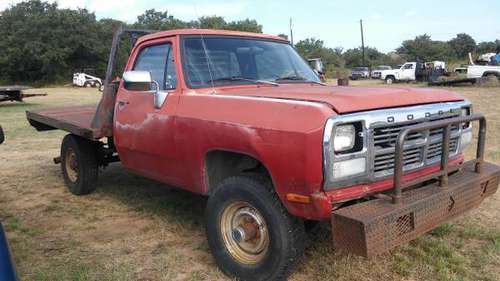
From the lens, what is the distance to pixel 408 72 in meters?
38.9

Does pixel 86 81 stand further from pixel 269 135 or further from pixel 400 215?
pixel 400 215

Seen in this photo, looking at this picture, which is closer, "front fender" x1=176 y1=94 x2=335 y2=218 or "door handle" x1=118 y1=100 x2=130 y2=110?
"front fender" x1=176 y1=94 x2=335 y2=218

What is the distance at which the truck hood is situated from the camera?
3379 millimetres

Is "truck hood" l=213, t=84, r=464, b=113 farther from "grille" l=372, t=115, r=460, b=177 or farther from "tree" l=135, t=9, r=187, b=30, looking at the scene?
"tree" l=135, t=9, r=187, b=30

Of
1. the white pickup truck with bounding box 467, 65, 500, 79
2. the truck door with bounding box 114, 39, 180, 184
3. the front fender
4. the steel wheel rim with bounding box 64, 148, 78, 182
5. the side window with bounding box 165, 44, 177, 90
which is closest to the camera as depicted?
the front fender

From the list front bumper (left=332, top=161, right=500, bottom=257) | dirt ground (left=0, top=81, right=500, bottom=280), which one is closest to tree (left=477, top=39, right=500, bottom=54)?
dirt ground (left=0, top=81, right=500, bottom=280)

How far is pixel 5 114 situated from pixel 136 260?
621 inches

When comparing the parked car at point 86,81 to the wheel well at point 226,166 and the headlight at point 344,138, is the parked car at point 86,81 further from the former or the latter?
the headlight at point 344,138

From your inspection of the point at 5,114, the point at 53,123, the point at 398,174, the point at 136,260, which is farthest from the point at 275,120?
the point at 5,114

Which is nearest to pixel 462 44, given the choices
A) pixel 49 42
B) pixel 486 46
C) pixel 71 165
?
pixel 486 46

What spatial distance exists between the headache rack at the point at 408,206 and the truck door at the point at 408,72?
119 feet

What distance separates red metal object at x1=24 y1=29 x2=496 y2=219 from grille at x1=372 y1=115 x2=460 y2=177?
0.11m

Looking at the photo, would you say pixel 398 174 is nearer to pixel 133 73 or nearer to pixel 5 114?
Answer: pixel 133 73

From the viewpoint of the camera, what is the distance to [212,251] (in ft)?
13.6
